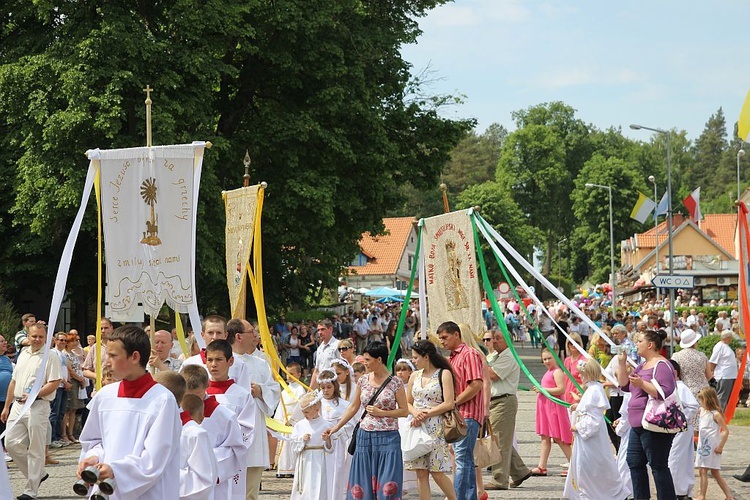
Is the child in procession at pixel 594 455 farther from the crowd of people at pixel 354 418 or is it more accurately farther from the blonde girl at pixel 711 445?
the blonde girl at pixel 711 445

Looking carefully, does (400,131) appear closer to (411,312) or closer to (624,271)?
(411,312)

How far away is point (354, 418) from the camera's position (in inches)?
439

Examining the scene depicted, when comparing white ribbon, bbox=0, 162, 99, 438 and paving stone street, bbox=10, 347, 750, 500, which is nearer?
white ribbon, bbox=0, 162, 99, 438

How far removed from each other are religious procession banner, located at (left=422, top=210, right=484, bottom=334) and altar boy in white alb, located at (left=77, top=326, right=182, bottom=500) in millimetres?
6929

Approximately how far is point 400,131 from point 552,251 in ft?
245

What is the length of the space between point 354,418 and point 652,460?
2916 mm

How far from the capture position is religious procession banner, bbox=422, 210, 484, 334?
12781mm

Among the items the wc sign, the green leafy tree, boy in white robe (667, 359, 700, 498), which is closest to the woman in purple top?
boy in white robe (667, 359, 700, 498)

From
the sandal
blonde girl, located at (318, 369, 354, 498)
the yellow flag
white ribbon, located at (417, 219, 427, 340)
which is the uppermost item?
the yellow flag

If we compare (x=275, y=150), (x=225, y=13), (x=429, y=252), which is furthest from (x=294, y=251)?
(x=429, y=252)

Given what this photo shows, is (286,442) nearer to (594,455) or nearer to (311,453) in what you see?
(311,453)

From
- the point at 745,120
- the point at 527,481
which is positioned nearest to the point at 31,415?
the point at 527,481

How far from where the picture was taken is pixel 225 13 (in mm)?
25922

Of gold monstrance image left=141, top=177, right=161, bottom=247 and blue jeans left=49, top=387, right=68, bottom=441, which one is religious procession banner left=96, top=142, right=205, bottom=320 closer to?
gold monstrance image left=141, top=177, right=161, bottom=247
